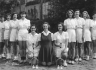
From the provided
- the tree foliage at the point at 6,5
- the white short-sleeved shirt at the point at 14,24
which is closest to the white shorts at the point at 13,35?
the white short-sleeved shirt at the point at 14,24

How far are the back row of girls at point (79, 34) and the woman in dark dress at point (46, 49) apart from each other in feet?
2.88

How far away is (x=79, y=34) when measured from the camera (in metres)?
8.05

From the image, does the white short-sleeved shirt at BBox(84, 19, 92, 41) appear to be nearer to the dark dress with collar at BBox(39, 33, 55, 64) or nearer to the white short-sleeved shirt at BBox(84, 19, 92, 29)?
the white short-sleeved shirt at BBox(84, 19, 92, 29)

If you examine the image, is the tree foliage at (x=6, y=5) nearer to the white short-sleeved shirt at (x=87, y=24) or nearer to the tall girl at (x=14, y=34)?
the tall girl at (x=14, y=34)

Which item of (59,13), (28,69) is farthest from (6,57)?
(59,13)

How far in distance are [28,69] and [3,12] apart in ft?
31.7

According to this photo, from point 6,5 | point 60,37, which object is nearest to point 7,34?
point 60,37

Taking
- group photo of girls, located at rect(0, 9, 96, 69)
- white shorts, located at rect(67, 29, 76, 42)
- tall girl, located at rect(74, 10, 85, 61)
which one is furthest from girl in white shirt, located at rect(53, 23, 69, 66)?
tall girl, located at rect(74, 10, 85, 61)

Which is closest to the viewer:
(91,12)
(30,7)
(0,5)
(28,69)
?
(28,69)

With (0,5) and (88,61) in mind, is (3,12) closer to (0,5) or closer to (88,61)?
(0,5)

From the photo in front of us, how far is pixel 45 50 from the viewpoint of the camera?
24.5ft

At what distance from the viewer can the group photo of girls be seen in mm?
7492

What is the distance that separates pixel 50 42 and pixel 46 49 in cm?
31

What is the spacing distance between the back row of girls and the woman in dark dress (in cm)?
88
